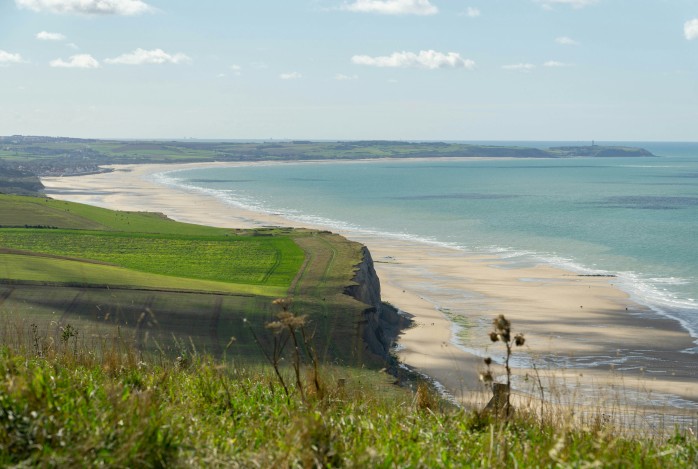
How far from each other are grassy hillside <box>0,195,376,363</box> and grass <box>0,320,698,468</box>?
16.1 feet

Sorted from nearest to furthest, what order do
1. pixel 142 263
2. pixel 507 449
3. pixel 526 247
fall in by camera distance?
pixel 507 449, pixel 142 263, pixel 526 247

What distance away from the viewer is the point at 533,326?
36719 mm

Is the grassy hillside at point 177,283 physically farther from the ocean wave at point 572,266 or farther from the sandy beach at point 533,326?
the ocean wave at point 572,266

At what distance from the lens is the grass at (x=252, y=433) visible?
5.89 m

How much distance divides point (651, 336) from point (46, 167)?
170173 mm

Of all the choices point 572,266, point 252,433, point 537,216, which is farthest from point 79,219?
point 252,433

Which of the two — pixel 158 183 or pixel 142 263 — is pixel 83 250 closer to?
pixel 142 263

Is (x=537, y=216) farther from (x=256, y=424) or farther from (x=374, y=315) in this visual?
(x=256, y=424)

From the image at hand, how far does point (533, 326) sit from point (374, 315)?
8255mm

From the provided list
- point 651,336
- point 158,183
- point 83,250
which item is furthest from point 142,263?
point 158,183

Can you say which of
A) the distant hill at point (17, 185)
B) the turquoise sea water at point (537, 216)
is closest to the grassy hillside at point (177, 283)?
Result: the turquoise sea water at point (537, 216)

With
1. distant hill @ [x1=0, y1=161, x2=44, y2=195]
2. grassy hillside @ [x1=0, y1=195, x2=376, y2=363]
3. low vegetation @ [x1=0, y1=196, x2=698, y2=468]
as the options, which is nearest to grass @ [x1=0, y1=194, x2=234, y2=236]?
grassy hillside @ [x1=0, y1=195, x2=376, y2=363]

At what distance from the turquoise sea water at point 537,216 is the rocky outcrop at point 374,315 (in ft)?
42.7

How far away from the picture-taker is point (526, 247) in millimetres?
66812
